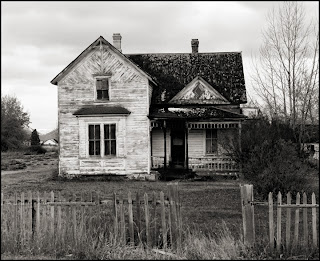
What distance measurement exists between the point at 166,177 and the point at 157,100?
16.4 feet

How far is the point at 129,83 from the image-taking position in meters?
23.1

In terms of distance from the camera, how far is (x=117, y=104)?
76.2 feet

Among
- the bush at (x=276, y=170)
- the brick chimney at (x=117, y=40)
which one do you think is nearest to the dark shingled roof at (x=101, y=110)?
the brick chimney at (x=117, y=40)

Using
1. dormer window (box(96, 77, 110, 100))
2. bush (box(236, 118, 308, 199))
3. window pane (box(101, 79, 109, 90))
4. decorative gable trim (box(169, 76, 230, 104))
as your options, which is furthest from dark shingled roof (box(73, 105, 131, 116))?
bush (box(236, 118, 308, 199))

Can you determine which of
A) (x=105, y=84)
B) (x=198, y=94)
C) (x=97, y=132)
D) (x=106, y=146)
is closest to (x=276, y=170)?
(x=106, y=146)

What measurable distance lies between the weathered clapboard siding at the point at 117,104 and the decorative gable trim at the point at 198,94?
12.0 ft

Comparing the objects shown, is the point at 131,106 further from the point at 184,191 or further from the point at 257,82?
the point at 257,82

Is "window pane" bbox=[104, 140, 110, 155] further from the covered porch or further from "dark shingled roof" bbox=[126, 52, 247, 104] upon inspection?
"dark shingled roof" bbox=[126, 52, 247, 104]

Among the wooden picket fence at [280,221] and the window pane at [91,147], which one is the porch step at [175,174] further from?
the wooden picket fence at [280,221]

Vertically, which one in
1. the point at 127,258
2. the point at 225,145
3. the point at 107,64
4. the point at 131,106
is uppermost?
the point at 107,64

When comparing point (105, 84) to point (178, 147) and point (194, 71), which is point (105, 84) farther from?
point (194, 71)

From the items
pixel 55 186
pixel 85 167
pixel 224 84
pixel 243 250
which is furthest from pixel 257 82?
pixel 243 250

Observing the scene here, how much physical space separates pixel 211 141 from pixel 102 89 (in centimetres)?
696

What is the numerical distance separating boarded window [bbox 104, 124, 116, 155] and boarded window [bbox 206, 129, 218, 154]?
225 inches
